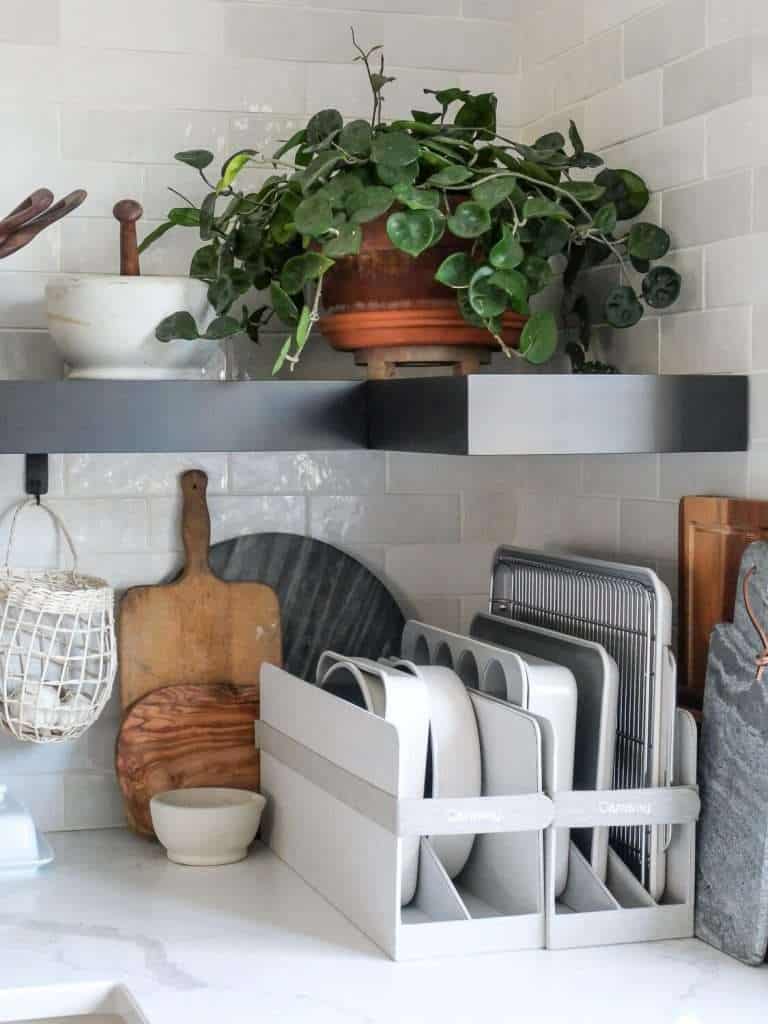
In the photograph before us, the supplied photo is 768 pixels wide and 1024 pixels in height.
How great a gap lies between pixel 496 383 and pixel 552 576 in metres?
0.40

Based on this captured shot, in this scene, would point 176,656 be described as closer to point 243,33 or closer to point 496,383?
point 496,383

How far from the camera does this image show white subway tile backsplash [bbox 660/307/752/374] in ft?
5.09

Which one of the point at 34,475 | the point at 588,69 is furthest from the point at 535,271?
the point at 34,475

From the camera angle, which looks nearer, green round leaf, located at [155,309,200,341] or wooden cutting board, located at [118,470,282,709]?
green round leaf, located at [155,309,200,341]

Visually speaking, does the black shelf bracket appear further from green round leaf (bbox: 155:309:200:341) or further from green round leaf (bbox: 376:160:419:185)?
green round leaf (bbox: 376:160:419:185)

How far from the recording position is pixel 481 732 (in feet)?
5.18

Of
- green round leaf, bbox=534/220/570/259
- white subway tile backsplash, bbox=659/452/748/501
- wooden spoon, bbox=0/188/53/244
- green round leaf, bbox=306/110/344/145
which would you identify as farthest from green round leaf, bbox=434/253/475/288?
wooden spoon, bbox=0/188/53/244

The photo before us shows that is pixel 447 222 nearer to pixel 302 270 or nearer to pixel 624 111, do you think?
pixel 302 270

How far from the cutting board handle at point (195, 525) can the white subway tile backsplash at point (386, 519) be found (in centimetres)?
16

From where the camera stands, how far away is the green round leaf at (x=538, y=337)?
1.59 m

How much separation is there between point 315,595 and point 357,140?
0.67m

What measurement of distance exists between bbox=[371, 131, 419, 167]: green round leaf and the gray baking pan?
56 cm

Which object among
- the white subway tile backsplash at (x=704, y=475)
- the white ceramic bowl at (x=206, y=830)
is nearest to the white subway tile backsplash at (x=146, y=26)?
the white subway tile backsplash at (x=704, y=475)

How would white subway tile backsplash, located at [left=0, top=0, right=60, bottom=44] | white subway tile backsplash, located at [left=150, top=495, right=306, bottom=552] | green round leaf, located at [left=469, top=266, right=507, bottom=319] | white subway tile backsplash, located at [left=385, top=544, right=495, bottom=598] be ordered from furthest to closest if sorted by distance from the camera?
white subway tile backsplash, located at [left=385, top=544, right=495, bottom=598]
white subway tile backsplash, located at [left=150, top=495, right=306, bottom=552]
white subway tile backsplash, located at [left=0, top=0, right=60, bottom=44]
green round leaf, located at [left=469, top=266, right=507, bottom=319]
